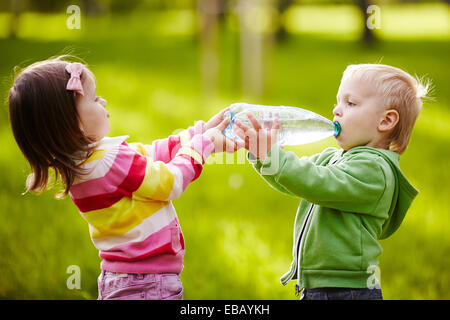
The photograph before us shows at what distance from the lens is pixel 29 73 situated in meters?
1.86

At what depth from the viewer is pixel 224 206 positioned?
4.38 metres

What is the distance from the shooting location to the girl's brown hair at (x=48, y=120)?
1850mm

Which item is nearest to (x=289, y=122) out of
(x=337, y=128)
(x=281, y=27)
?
(x=337, y=128)

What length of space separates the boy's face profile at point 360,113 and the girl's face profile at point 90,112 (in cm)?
94

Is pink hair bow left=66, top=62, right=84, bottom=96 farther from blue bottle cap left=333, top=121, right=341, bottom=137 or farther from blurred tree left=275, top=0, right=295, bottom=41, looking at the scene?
blurred tree left=275, top=0, right=295, bottom=41

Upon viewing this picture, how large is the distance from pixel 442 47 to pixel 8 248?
409 inches

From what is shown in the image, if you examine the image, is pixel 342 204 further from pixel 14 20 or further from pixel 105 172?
pixel 14 20

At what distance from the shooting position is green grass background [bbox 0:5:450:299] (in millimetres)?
3207

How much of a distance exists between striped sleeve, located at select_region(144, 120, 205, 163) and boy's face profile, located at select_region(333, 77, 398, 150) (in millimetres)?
640

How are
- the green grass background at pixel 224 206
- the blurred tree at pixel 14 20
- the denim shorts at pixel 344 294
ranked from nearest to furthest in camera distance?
the denim shorts at pixel 344 294, the green grass background at pixel 224 206, the blurred tree at pixel 14 20


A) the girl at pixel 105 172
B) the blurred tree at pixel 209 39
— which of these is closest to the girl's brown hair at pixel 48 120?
the girl at pixel 105 172

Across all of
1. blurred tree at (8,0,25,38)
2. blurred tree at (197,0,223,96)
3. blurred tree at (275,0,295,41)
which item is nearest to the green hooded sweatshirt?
blurred tree at (197,0,223,96)

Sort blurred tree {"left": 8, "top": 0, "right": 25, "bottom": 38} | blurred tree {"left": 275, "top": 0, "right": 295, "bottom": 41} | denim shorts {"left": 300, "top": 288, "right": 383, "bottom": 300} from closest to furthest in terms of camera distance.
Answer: denim shorts {"left": 300, "top": 288, "right": 383, "bottom": 300}
blurred tree {"left": 8, "top": 0, "right": 25, "bottom": 38}
blurred tree {"left": 275, "top": 0, "right": 295, "bottom": 41}

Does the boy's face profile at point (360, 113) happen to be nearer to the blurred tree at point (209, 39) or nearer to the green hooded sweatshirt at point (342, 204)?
the green hooded sweatshirt at point (342, 204)
